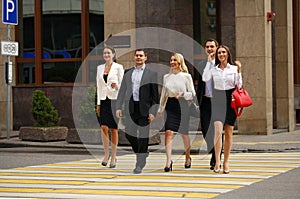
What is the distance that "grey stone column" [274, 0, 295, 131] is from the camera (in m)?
24.7

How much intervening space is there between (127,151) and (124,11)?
6346 mm

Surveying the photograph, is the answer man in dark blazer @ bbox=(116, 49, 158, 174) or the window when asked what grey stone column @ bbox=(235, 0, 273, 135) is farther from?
man in dark blazer @ bbox=(116, 49, 158, 174)

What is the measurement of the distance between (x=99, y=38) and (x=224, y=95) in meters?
12.3

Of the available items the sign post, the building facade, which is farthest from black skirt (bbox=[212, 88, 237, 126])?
the building facade

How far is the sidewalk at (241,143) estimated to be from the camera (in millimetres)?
17453

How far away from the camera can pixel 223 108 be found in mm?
12547

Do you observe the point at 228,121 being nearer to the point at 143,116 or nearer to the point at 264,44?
the point at 143,116

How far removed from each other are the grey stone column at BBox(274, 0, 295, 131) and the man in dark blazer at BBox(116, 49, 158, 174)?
1232 cm

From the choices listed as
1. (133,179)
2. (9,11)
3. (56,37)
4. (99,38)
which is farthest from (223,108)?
(56,37)

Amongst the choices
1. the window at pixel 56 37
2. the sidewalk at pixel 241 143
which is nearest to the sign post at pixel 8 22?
the sidewalk at pixel 241 143

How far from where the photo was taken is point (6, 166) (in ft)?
46.8

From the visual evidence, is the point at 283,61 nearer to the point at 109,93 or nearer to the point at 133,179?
the point at 109,93

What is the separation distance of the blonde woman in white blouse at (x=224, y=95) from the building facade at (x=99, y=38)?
10.4 m

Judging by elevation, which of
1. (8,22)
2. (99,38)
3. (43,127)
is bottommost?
(43,127)
